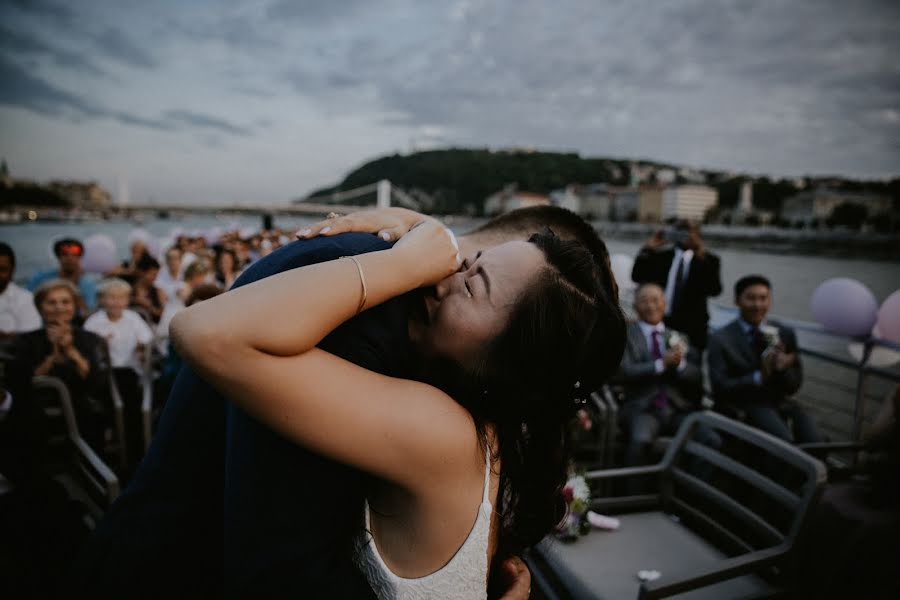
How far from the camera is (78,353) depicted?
11.6 ft

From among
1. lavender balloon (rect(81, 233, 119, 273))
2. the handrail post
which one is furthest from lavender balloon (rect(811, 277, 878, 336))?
lavender balloon (rect(81, 233, 119, 273))

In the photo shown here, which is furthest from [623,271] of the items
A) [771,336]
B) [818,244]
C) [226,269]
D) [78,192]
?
[78,192]

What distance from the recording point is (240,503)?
626 millimetres

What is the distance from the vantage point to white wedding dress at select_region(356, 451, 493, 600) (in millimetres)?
890

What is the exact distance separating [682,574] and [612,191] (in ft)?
396

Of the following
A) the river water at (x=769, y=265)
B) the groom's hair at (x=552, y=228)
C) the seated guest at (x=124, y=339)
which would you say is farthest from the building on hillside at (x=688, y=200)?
the groom's hair at (x=552, y=228)

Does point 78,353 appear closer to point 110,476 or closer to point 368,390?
point 110,476

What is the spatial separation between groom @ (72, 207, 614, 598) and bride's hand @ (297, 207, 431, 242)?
0.12 ft

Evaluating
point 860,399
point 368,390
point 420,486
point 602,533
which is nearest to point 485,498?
point 420,486

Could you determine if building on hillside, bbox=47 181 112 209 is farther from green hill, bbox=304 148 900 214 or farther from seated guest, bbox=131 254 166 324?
seated guest, bbox=131 254 166 324

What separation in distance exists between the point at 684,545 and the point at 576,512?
0.53m

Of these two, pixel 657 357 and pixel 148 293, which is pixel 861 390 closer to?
pixel 657 357

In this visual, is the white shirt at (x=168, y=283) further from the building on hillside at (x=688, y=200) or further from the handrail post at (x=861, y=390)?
the building on hillside at (x=688, y=200)

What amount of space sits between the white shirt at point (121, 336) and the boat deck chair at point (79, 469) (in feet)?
4.96
